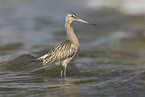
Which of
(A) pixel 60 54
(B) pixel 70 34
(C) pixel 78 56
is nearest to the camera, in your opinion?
(A) pixel 60 54

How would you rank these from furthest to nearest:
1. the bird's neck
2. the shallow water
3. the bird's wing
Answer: the bird's neck → the bird's wing → the shallow water

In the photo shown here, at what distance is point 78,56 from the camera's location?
11312 millimetres

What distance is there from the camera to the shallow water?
6.86 m

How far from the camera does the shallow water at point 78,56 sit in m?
6.86

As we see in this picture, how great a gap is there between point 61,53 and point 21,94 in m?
1.86

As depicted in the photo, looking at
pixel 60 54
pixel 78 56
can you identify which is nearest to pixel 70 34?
pixel 60 54

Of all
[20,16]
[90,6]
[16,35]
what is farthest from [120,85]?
[90,6]

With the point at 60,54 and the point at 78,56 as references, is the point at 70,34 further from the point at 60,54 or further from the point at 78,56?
the point at 78,56

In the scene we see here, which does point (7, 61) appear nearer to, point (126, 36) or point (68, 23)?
point (68, 23)

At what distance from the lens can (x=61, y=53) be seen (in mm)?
7918

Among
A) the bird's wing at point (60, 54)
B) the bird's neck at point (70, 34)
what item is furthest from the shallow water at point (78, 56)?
the bird's neck at point (70, 34)

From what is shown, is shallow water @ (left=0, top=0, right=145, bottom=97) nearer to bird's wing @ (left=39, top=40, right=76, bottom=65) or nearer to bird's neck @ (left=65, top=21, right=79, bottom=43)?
bird's wing @ (left=39, top=40, right=76, bottom=65)

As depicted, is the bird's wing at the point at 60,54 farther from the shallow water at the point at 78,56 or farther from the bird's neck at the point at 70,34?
the shallow water at the point at 78,56

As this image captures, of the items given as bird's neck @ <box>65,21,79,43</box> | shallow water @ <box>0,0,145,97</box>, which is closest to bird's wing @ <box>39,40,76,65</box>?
bird's neck @ <box>65,21,79,43</box>
